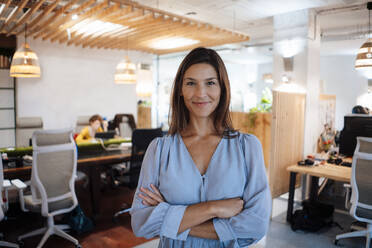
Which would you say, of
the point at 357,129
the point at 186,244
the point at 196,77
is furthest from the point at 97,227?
the point at 357,129

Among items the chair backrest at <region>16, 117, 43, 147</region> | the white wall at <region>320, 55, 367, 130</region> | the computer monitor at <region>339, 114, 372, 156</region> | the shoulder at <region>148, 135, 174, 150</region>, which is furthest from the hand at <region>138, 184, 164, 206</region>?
the white wall at <region>320, 55, 367, 130</region>

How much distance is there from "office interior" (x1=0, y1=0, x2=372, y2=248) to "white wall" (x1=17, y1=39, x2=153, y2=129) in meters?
0.02

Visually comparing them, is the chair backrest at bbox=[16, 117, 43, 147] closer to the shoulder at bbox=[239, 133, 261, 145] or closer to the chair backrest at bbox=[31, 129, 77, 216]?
the chair backrest at bbox=[31, 129, 77, 216]

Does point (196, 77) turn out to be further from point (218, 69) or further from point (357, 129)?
point (357, 129)

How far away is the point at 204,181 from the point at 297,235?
304 centimetres

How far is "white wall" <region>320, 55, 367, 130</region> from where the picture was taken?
32.5 ft

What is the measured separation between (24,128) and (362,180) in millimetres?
5252

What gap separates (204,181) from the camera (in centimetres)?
113

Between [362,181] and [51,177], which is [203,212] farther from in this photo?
[362,181]

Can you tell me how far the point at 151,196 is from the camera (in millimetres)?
1139

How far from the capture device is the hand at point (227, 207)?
1.08 metres

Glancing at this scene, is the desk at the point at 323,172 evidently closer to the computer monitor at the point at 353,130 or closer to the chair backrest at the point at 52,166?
the computer monitor at the point at 353,130

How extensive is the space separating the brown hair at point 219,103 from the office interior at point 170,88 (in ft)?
3.48

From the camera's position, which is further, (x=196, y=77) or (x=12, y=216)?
(x=12, y=216)
